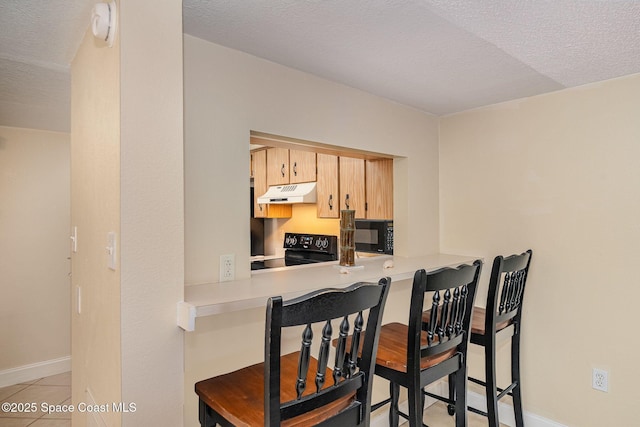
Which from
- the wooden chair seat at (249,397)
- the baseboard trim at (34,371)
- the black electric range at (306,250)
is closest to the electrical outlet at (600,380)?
the wooden chair seat at (249,397)

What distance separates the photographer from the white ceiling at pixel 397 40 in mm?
1387

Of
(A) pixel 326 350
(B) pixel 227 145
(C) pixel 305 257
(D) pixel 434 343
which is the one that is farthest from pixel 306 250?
(A) pixel 326 350

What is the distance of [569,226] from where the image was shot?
2.26m

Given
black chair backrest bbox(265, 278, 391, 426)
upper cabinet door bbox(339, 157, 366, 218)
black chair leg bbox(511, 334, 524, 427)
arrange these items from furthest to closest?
upper cabinet door bbox(339, 157, 366, 218) < black chair leg bbox(511, 334, 524, 427) < black chair backrest bbox(265, 278, 391, 426)

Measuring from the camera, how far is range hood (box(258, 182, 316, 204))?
11.2 ft

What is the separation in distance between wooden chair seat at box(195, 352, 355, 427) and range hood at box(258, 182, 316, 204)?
2.11m

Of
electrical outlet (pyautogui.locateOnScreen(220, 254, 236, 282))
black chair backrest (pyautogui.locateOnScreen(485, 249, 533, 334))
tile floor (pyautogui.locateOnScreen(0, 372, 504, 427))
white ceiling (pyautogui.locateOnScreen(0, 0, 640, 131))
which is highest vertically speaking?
white ceiling (pyautogui.locateOnScreen(0, 0, 640, 131))

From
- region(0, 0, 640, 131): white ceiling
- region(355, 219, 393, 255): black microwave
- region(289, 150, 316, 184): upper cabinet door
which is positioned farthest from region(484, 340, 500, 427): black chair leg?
region(289, 150, 316, 184): upper cabinet door

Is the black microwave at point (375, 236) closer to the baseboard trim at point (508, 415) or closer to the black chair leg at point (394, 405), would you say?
the black chair leg at point (394, 405)

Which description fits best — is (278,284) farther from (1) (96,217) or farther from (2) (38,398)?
(2) (38,398)

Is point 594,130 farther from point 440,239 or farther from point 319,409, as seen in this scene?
point 319,409

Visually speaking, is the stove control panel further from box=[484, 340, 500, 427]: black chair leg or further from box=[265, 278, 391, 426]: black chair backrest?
box=[265, 278, 391, 426]: black chair backrest

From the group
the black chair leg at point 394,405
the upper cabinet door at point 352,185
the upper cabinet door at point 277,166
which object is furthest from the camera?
the upper cabinet door at point 277,166

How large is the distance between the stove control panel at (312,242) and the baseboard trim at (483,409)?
132 cm
